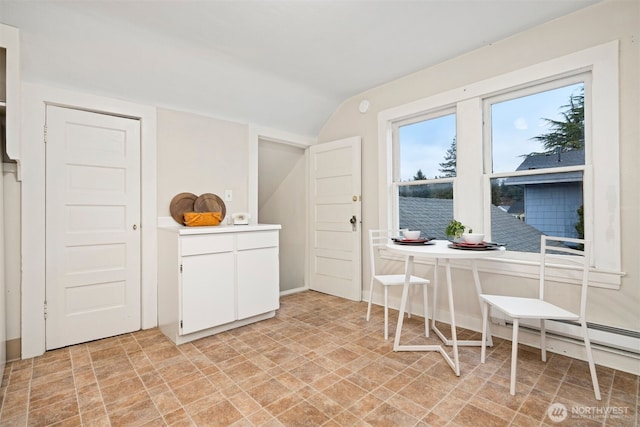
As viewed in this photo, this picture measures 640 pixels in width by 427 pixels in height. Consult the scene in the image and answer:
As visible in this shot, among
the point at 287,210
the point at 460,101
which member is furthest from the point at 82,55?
the point at 460,101

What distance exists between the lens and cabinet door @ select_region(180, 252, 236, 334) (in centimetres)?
242

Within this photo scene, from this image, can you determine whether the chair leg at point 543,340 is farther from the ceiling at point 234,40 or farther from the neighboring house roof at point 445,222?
the ceiling at point 234,40

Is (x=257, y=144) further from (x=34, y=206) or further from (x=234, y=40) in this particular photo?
(x=34, y=206)

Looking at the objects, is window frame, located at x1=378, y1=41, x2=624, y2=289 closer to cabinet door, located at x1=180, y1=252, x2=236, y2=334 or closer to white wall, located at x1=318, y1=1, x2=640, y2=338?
white wall, located at x1=318, y1=1, x2=640, y2=338

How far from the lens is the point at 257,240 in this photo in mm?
2865

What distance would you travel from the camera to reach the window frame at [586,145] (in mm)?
1991

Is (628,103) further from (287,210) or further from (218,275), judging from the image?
(287,210)

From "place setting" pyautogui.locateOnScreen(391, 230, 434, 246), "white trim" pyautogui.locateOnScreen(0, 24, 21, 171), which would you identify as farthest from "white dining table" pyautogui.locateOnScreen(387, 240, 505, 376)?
"white trim" pyautogui.locateOnScreen(0, 24, 21, 171)

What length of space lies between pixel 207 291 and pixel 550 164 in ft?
9.72

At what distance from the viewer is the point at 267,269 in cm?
295

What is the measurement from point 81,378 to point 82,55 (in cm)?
232

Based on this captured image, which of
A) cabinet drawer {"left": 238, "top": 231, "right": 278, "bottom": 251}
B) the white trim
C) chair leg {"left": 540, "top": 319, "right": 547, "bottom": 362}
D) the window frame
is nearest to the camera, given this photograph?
the white trim

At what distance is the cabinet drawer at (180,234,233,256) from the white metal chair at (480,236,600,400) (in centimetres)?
209

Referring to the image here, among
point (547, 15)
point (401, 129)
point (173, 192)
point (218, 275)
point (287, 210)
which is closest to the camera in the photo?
point (547, 15)
